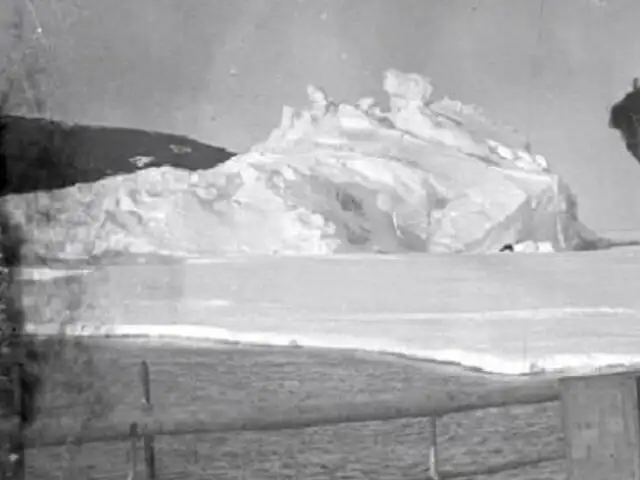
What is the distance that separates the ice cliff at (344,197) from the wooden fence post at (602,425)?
0.62ft

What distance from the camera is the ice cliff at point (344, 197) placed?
1051mm

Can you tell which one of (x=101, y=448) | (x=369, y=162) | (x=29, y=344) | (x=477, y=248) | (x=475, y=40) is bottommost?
(x=101, y=448)

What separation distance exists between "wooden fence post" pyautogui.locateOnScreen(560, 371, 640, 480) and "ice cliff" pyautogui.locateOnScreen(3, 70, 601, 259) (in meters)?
0.19

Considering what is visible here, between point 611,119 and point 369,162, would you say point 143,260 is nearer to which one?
point 369,162

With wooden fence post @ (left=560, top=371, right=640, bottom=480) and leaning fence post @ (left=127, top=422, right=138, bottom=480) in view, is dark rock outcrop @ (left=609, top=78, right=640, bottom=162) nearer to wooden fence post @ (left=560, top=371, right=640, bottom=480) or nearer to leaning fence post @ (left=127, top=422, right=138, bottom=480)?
wooden fence post @ (left=560, top=371, right=640, bottom=480)

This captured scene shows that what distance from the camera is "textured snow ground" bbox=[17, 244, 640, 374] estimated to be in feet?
3.43

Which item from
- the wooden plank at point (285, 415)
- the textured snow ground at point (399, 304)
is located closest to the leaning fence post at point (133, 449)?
the wooden plank at point (285, 415)

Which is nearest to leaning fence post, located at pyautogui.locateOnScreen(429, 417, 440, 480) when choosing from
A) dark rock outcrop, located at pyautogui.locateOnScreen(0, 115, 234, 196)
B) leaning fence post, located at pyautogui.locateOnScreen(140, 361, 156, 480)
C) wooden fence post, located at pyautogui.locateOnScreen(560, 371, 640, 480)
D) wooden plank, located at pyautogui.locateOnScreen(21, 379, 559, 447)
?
wooden plank, located at pyautogui.locateOnScreen(21, 379, 559, 447)

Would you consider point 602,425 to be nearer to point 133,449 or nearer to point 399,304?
point 399,304

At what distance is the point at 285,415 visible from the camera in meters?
1.05

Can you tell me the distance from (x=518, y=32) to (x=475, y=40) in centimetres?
6

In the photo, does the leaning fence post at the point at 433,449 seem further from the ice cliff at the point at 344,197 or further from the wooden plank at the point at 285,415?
the ice cliff at the point at 344,197

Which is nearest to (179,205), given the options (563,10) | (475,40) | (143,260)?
(143,260)

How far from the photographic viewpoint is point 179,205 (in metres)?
1.07
